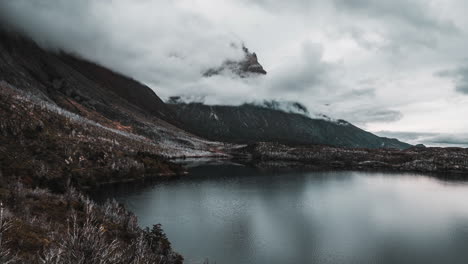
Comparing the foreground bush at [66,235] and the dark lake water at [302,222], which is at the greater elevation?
the foreground bush at [66,235]

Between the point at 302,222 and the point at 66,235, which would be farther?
the point at 302,222

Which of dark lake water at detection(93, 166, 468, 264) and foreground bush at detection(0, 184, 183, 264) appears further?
dark lake water at detection(93, 166, 468, 264)

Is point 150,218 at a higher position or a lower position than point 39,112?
lower

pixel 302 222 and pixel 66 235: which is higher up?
pixel 66 235

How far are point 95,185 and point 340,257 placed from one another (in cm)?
10205

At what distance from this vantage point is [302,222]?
88.2 metres

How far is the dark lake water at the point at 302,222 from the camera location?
204 feet

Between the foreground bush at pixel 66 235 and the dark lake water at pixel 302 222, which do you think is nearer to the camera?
the foreground bush at pixel 66 235

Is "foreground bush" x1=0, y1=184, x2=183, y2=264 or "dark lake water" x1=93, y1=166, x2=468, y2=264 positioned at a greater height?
"foreground bush" x1=0, y1=184, x2=183, y2=264

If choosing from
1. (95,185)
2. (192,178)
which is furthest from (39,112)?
(192,178)

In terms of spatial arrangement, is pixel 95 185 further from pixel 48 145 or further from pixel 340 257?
pixel 340 257

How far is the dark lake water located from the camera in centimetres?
6228

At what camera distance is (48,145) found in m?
131

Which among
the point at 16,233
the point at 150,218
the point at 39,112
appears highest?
the point at 39,112
